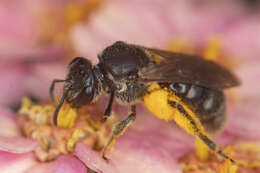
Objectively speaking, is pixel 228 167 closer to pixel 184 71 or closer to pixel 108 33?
pixel 184 71

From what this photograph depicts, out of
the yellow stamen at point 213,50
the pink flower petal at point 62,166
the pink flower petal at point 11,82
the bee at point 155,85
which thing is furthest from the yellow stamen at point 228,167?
the pink flower petal at point 11,82

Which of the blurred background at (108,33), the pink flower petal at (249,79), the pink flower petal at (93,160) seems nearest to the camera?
the pink flower petal at (93,160)

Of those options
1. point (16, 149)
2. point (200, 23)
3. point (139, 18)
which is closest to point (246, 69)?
point (200, 23)

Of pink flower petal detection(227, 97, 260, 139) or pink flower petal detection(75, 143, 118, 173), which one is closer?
pink flower petal detection(75, 143, 118, 173)

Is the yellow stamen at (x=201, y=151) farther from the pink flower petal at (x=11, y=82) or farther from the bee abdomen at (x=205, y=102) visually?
the pink flower petal at (x=11, y=82)

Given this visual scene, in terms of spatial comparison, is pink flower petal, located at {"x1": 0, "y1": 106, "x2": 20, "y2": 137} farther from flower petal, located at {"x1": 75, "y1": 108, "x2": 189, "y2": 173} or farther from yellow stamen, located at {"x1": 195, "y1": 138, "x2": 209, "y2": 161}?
yellow stamen, located at {"x1": 195, "y1": 138, "x2": 209, "y2": 161}

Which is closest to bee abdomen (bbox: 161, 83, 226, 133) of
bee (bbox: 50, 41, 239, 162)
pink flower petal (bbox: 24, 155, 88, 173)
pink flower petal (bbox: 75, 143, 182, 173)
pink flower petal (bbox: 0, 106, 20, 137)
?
bee (bbox: 50, 41, 239, 162)

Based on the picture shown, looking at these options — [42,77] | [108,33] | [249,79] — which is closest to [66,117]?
[42,77]
